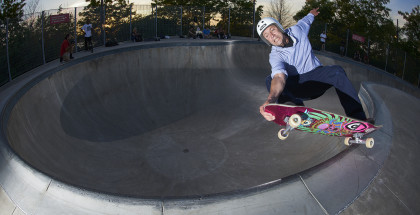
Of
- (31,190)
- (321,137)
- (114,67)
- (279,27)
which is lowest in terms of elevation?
(321,137)

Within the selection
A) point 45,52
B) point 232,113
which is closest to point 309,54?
point 232,113

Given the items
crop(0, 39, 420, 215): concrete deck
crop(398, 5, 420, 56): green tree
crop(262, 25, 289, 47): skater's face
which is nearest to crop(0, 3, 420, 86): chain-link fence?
crop(0, 39, 420, 215): concrete deck

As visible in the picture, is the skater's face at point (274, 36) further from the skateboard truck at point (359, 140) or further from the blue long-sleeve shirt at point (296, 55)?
the skateboard truck at point (359, 140)

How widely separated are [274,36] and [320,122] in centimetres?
155

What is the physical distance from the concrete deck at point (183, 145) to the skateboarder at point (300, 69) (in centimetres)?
100

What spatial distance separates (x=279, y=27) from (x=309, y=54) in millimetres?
791

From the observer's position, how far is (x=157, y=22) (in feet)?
65.0

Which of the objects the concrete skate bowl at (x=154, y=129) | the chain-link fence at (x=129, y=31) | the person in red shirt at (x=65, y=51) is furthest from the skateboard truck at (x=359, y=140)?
the person in red shirt at (x=65, y=51)

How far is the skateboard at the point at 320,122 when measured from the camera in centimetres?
448

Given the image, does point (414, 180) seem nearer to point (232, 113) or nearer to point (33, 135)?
point (232, 113)

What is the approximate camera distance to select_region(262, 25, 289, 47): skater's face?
5.22m

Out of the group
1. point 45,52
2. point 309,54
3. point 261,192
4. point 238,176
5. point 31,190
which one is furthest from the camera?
point 45,52

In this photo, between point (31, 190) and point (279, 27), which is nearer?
point (31, 190)

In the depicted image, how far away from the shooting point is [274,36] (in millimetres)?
5266
